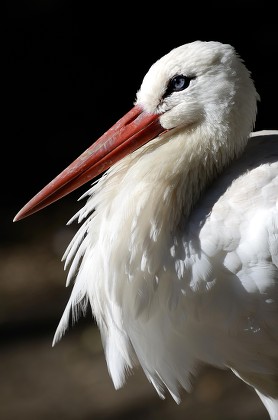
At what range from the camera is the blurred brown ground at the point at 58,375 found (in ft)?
9.51

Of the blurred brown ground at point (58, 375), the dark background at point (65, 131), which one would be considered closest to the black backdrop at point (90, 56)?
the dark background at point (65, 131)

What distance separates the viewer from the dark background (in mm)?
2988

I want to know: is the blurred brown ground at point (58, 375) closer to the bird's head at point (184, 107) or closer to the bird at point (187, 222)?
the bird at point (187, 222)

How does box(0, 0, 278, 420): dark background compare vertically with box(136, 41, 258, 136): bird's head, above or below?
below

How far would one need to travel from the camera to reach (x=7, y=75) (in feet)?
15.2

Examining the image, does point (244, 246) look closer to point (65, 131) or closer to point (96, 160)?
point (96, 160)

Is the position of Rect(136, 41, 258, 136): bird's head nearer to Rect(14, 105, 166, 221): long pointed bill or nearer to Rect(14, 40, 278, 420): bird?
Rect(14, 40, 278, 420): bird

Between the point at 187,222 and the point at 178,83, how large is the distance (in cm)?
31

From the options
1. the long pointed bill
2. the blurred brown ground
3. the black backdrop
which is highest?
the long pointed bill

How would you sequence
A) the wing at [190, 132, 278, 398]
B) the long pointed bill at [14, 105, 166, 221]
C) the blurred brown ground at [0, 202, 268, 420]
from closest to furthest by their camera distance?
the wing at [190, 132, 278, 398] → the long pointed bill at [14, 105, 166, 221] → the blurred brown ground at [0, 202, 268, 420]

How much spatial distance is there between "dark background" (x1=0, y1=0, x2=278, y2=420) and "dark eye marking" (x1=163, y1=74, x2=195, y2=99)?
4.34 ft

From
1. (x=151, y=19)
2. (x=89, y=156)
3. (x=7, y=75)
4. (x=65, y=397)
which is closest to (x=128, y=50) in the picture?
(x=151, y=19)

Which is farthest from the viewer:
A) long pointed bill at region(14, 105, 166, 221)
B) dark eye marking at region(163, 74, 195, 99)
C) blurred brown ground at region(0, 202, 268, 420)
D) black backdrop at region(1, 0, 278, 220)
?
black backdrop at region(1, 0, 278, 220)

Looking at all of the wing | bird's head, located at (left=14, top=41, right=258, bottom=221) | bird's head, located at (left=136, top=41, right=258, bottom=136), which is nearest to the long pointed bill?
bird's head, located at (left=14, top=41, right=258, bottom=221)
